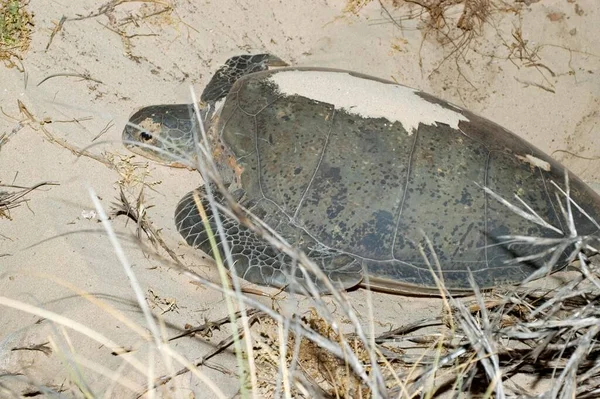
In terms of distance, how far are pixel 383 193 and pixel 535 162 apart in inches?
28.5

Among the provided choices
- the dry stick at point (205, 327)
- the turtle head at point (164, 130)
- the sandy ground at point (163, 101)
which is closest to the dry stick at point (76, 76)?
the sandy ground at point (163, 101)

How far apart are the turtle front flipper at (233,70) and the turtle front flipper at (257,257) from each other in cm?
61

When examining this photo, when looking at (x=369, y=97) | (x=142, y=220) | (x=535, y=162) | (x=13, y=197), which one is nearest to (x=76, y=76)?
(x=13, y=197)

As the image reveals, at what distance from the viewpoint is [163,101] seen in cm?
310

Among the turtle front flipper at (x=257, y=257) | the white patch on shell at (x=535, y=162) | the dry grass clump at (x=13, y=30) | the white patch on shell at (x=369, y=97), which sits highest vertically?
the dry grass clump at (x=13, y=30)

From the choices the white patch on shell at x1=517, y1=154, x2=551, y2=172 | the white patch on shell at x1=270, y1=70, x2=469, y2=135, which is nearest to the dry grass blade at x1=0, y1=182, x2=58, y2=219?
the white patch on shell at x1=270, y1=70, x2=469, y2=135

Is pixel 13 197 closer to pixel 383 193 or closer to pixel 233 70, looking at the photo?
pixel 233 70

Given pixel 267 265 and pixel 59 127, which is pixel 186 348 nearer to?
pixel 267 265

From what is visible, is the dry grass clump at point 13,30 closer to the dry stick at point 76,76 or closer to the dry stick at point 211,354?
the dry stick at point 76,76

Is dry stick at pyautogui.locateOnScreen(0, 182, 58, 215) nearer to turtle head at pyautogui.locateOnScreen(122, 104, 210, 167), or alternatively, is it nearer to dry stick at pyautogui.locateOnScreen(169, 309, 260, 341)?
turtle head at pyautogui.locateOnScreen(122, 104, 210, 167)

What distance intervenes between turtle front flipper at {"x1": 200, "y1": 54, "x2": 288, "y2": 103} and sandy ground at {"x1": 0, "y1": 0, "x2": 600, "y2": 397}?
0.37ft

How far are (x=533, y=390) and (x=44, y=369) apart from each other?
5.58 feet

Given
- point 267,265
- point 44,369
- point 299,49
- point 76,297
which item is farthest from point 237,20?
point 44,369

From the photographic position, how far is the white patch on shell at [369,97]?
252cm
